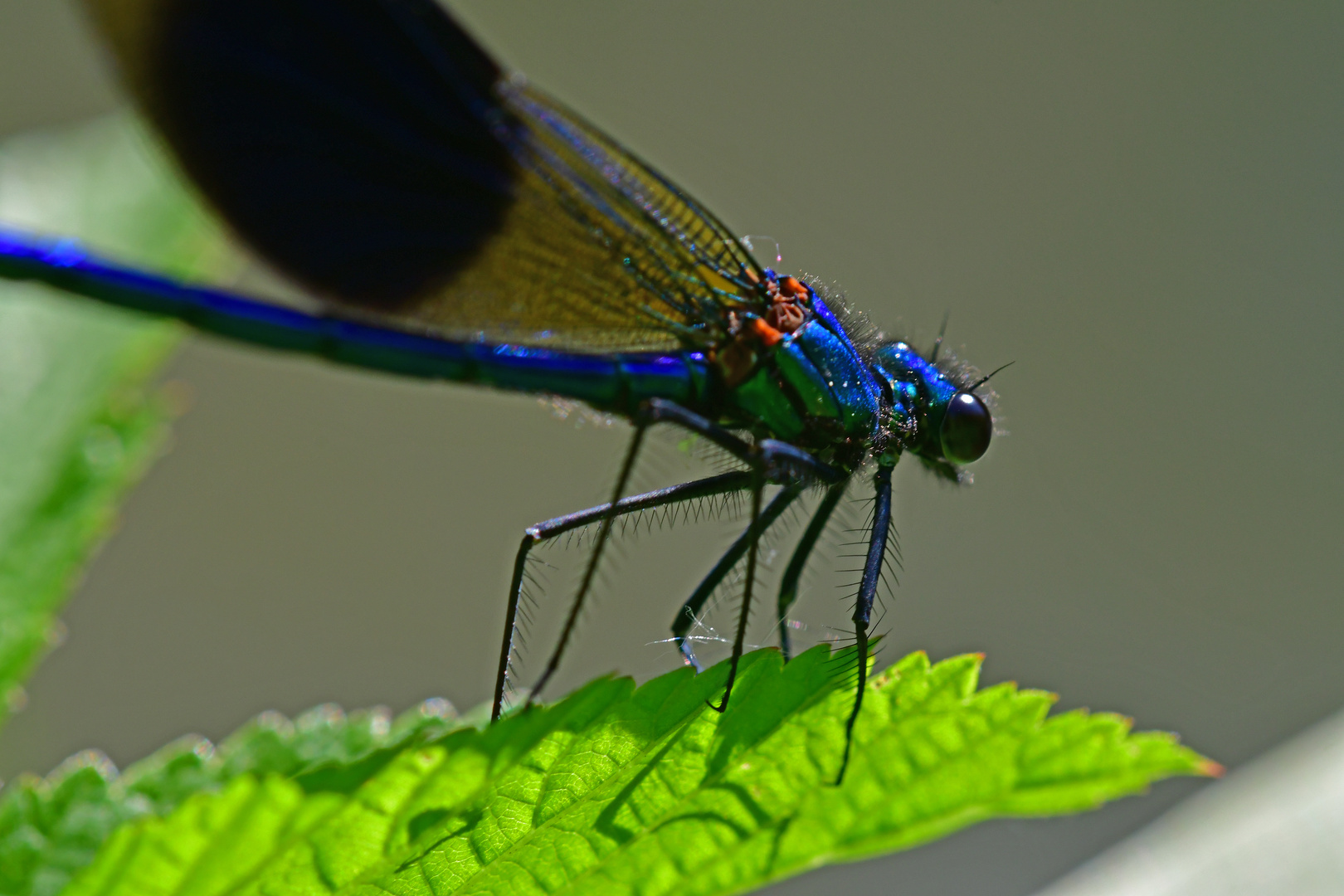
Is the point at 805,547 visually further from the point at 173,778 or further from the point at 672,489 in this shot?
the point at 173,778

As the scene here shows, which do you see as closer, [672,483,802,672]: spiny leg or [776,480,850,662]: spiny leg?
[672,483,802,672]: spiny leg

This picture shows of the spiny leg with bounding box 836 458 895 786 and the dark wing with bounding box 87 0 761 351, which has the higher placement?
the dark wing with bounding box 87 0 761 351

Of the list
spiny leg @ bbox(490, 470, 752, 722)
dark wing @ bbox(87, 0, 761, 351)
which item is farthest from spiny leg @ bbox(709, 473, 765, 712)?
dark wing @ bbox(87, 0, 761, 351)

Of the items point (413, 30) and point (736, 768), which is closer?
point (736, 768)

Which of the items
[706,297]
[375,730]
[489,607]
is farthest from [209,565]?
[375,730]

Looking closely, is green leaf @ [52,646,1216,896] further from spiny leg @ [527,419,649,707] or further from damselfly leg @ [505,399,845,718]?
spiny leg @ [527,419,649,707]

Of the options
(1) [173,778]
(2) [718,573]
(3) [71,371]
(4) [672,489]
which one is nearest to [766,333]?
(4) [672,489]

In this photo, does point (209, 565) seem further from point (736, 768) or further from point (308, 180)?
point (736, 768)
